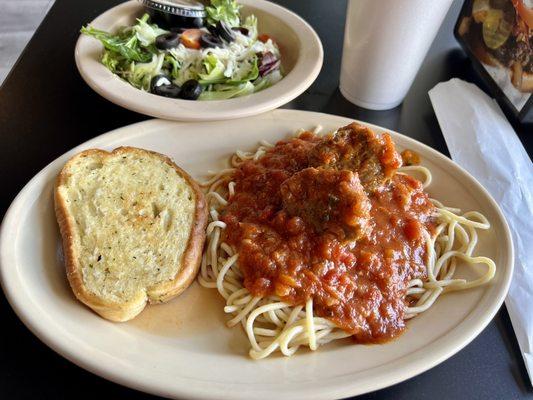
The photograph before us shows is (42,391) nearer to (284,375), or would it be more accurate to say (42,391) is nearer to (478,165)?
(284,375)

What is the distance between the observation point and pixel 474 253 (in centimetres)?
285

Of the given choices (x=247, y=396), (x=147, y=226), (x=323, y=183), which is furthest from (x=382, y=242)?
(x=147, y=226)

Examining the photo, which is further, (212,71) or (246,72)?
(246,72)

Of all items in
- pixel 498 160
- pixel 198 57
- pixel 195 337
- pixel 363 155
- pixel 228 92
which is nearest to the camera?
pixel 195 337

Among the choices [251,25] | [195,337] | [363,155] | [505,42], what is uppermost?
[505,42]

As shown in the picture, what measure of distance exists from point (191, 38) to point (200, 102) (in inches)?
40.1

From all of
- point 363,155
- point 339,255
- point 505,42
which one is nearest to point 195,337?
point 339,255

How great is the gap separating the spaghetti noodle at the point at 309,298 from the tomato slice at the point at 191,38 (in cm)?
143

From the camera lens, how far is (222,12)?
163 inches

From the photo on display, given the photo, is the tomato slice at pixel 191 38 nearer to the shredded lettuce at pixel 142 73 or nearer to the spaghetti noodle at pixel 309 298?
the shredded lettuce at pixel 142 73

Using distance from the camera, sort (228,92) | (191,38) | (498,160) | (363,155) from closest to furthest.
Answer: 1. (363,155)
2. (498,160)
3. (228,92)
4. (191,38)

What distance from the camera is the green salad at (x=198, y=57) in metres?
Result: 3.66

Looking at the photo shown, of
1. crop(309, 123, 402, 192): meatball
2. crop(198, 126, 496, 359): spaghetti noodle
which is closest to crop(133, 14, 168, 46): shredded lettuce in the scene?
crop(198, 126, 496, 359): spaghetti noodle

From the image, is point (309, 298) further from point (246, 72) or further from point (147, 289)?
point (246, 72)
